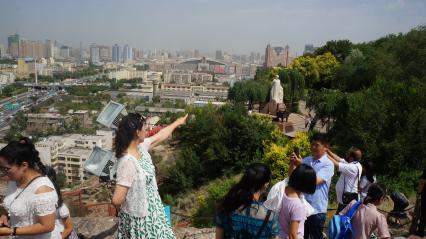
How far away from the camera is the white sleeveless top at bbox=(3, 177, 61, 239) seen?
1.73 metres

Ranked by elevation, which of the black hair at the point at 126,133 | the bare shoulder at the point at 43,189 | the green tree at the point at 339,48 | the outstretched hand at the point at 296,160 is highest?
the green tree at the point at 339,48

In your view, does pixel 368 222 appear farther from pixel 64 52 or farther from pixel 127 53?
pixel 64 52

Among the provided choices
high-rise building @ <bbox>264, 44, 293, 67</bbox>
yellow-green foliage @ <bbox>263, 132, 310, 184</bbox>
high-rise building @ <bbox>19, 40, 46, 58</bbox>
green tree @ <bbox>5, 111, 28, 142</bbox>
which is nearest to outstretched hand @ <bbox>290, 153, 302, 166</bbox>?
yellow-green foliage @ <bbox>263, 132, 310, 184</bbox>

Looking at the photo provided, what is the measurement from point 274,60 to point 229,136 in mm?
72424

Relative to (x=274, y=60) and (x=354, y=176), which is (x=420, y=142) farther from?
(x=274, y=60)

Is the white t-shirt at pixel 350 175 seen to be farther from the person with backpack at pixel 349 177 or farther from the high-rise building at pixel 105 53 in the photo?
the high-rise building at pixel 105 53

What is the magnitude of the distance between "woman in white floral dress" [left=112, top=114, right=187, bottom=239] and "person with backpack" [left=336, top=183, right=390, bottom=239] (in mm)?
1173

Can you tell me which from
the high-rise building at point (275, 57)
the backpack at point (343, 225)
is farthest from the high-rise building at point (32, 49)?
the backpack at point (343, 225)

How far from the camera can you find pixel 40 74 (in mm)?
95312

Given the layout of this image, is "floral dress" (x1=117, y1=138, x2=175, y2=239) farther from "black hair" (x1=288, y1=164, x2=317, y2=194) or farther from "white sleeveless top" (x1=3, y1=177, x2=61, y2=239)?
"black hair" (x1=288, y1=164, x2=317, y2=194)

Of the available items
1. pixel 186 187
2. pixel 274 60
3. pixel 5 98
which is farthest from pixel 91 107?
pixel 186 187

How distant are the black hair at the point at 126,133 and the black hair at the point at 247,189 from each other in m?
0.58

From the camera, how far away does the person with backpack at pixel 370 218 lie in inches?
89.3

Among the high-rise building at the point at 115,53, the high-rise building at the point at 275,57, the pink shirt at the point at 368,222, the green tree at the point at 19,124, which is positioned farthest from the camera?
the high-rise building at the point at 115,53
